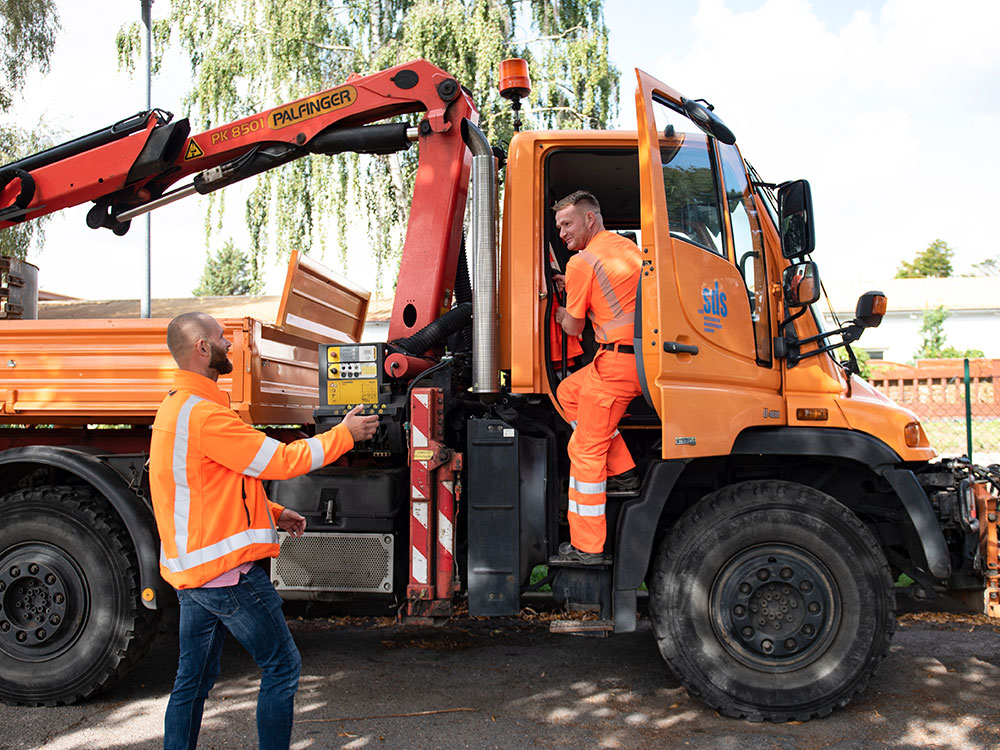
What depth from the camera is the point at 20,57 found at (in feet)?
59.4

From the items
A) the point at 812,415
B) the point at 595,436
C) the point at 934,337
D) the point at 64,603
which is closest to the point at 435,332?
the point at 595,436

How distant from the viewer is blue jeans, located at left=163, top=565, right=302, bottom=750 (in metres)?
2.91

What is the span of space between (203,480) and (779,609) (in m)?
2.60

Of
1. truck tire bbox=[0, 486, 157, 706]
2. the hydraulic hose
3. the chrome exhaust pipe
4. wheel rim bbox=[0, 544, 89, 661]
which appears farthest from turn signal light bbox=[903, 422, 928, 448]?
wheel rim bbox=[0, 544, 89, 661]

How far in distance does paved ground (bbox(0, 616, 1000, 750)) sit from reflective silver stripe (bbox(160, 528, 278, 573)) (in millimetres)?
1177

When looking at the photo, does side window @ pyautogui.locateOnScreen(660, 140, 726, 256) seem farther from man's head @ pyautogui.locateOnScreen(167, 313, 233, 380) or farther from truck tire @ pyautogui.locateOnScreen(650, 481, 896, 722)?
man's head @ pyautogui.locateOnScreen(167, 313, 233, 380)

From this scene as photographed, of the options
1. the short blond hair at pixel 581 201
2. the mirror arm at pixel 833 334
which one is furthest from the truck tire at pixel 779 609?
the short blond hair at pixel 581 201

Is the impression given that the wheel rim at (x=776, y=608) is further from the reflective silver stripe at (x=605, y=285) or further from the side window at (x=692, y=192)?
the side window at (x=692, y=192)

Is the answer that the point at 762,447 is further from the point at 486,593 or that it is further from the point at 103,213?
the point at 103,213

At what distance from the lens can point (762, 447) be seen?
3.89 metres

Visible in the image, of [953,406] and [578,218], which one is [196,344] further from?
[953,406]

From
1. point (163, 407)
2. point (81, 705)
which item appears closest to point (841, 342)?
point (163, 407)

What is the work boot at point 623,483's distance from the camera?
13.0 ft

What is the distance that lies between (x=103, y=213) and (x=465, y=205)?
2.37 metres
